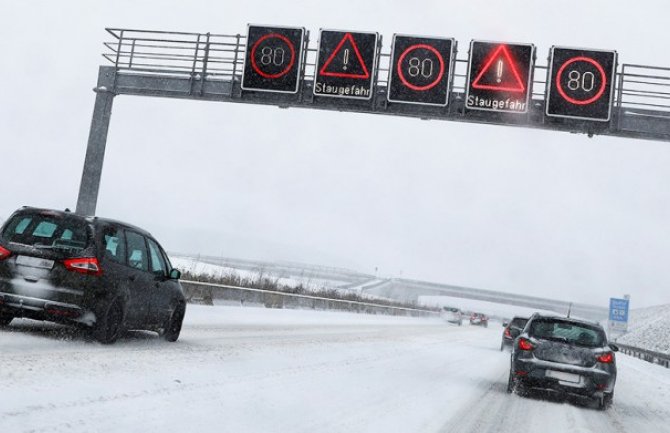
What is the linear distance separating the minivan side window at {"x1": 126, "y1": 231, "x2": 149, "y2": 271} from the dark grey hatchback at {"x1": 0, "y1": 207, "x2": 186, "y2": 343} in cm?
2

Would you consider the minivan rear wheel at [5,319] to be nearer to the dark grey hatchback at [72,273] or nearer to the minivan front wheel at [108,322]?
the dark grey hatchback at [72,273]

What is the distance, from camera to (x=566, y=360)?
38.4ft

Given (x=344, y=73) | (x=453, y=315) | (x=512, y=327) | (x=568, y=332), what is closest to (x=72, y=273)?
(x=568, y=332)

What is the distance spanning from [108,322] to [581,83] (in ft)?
44.8

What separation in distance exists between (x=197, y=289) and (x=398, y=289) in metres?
107

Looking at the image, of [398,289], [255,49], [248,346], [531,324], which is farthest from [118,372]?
[398,289]

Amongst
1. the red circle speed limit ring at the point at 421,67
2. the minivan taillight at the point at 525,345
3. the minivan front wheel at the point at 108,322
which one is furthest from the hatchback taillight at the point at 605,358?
the red circle speed limit ring at the point at 421,67

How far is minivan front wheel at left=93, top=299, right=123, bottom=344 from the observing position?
31.9 ft

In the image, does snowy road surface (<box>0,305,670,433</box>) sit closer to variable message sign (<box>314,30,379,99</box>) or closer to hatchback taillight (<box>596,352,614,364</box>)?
hatchback taillight (<box>596,352,614,364</box>)

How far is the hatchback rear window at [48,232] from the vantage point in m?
9.82

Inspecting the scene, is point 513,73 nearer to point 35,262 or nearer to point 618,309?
point 35,262

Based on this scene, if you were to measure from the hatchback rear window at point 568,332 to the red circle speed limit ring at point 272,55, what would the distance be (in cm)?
1086

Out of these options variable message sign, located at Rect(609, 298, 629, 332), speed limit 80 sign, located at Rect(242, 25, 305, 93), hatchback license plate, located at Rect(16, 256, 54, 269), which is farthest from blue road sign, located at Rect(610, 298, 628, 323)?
hatchback license plate, located at Rect(16, 256, 54, 269)

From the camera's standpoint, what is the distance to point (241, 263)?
111 m
